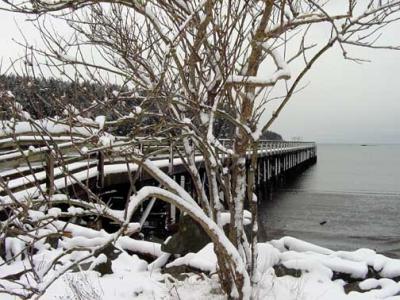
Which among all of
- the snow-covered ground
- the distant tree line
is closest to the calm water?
the snow-covered ground

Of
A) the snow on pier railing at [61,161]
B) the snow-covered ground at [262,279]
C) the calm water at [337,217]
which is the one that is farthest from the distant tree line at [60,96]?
the calm water at [337,217]

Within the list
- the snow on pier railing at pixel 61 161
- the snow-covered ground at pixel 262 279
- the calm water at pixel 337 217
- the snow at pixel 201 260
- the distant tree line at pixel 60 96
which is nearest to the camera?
Answer: the snow on pier railing at pixel 61 161

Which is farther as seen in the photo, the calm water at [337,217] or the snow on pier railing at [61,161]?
the calm water at [337,217]

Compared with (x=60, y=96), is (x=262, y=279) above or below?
below

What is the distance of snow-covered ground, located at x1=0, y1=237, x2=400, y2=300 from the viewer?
5957 millimetres

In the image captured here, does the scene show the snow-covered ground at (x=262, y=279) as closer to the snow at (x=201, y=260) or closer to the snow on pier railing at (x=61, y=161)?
the snow at (x=201, y=260)

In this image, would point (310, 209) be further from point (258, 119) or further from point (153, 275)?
point (258, 119)

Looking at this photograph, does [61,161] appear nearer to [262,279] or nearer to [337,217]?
[262,279]

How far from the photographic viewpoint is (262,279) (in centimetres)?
618

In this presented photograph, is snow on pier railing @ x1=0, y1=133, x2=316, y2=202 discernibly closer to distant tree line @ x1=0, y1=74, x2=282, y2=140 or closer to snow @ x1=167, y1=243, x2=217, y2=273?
distant tree line @ x1=0, y1=74, x2=282, y2=140

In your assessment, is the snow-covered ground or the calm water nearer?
the snow-covered ground

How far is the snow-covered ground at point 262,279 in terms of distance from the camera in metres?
5.96

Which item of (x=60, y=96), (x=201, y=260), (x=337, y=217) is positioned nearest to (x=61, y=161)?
(x=60, y=96)

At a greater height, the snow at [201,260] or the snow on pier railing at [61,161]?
the snow on pier railing at [61,161]
